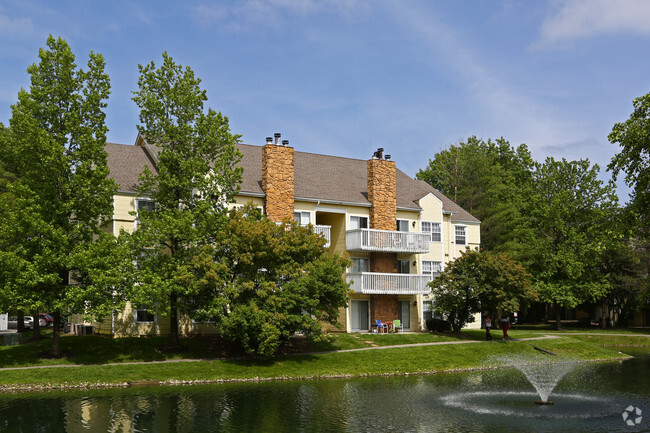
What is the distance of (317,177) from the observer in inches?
1816

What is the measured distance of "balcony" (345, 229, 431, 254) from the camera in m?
42.9

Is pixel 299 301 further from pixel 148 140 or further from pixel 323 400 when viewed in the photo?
pixel 148 140

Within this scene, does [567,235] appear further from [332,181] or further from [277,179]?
[277,179]

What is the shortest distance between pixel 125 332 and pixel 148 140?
11.1 m

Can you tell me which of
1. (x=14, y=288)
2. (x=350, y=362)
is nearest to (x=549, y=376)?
(x=350, y=362)

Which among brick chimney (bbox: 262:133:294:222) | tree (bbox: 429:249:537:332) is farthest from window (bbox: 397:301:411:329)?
brick chimney (bbox: 262:133:294:222)

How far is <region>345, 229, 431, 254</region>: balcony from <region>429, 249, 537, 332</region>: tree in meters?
2.85

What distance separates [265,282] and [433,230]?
19454 mm

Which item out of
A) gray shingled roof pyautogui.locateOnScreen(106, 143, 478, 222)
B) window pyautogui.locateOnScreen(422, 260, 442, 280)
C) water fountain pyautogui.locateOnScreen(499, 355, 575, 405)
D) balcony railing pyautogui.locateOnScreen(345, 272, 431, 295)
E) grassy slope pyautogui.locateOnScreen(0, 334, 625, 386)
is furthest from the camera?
window pyautogui.locateOnScreen(422, 260, 442, 280)

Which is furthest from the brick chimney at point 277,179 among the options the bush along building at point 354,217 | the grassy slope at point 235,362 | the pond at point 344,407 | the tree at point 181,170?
the pond at point 344,407

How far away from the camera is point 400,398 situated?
25.0 metres

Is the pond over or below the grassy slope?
below

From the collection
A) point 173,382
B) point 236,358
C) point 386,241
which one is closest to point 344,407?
point 173,382

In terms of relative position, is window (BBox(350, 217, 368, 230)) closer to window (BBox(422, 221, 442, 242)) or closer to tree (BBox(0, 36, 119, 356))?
window (BBox(422, 221, 442, 242))
